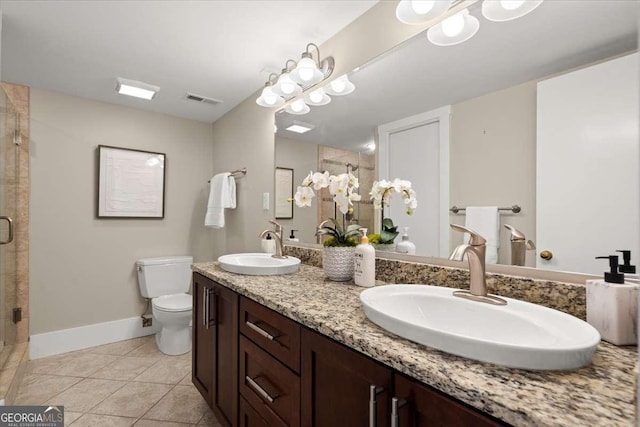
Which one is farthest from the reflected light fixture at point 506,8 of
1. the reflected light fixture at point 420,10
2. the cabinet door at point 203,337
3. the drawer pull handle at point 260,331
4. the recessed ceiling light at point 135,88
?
the recessed ceiling light at point 135,88

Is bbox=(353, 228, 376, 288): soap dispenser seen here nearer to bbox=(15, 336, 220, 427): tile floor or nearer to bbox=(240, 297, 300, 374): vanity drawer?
bbox=(240, 297, 300, 374): vanity drawer

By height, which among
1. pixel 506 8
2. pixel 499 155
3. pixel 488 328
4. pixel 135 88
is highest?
pixel 135 88

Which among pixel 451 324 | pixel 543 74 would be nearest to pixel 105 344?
pixel 451 324

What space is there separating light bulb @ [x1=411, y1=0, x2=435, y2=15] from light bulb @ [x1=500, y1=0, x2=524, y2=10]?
9.6 inches

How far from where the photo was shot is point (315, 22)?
63.8 inches

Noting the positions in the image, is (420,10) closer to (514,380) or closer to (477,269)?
(477,269)

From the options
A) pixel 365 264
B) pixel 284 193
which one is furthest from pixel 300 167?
pixel 365 264

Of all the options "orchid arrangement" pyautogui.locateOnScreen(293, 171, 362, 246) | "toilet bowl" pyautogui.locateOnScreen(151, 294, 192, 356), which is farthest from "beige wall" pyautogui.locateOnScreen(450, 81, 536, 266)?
"toilet bowl" pyautogui.locateOnScreen(151, 294, 192, 356)

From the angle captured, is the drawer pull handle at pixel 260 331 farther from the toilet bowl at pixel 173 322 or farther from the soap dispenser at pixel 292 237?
the toilet bowl at pixel 173 322

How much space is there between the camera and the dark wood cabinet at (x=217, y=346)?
1.35 m

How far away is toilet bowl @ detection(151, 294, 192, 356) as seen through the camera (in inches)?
92.7

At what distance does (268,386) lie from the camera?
1090 mm

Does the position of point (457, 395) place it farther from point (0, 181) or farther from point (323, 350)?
point (0, 181)

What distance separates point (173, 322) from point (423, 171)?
2253 mm
